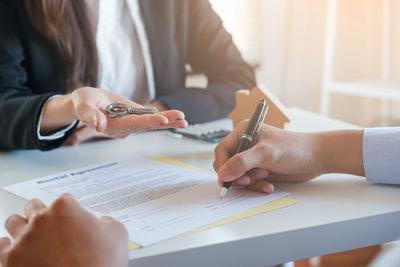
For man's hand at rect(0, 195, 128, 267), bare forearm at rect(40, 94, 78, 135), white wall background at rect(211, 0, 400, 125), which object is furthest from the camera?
white wall background at rect(211, 0, 400, 125)

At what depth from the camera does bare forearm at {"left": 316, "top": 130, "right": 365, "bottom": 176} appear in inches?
25.1

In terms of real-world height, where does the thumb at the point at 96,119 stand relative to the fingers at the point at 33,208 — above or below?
above

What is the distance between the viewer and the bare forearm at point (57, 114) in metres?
0.77

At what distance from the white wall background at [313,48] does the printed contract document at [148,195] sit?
62.2 inches

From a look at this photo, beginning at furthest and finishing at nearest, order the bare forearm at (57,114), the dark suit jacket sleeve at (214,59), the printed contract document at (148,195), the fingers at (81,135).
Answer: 1. the dark suit jacket sleeve at (214,59)
2. the fingers at (81,135)
3. the bare forearm at (57,114)
4. the printed contract document at (148,195)

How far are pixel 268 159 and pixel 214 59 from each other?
0.87m

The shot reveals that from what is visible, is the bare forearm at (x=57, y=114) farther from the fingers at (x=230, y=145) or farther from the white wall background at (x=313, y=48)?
the white wall background at (x=313, y=48)

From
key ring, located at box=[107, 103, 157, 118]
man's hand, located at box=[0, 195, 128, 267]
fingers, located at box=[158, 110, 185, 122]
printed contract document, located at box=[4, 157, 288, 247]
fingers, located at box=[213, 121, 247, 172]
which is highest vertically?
fingers, located at box=[158, 110, 185, 122]

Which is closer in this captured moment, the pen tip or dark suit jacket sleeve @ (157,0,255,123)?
the pen tip

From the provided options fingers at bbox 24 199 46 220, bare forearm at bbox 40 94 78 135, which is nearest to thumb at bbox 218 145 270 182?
fingers at bbox 24 199 46 220

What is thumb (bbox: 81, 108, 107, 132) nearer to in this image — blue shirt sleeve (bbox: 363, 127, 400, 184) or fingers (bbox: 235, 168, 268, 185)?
fingers (bbox: 235, 168, 268, 185)

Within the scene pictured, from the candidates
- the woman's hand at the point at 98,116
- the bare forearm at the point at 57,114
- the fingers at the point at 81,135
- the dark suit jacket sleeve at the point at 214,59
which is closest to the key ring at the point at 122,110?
the woman's hand at the point at 98,116

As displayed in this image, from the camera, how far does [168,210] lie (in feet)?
1.71

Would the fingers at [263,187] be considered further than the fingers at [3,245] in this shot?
Yes
